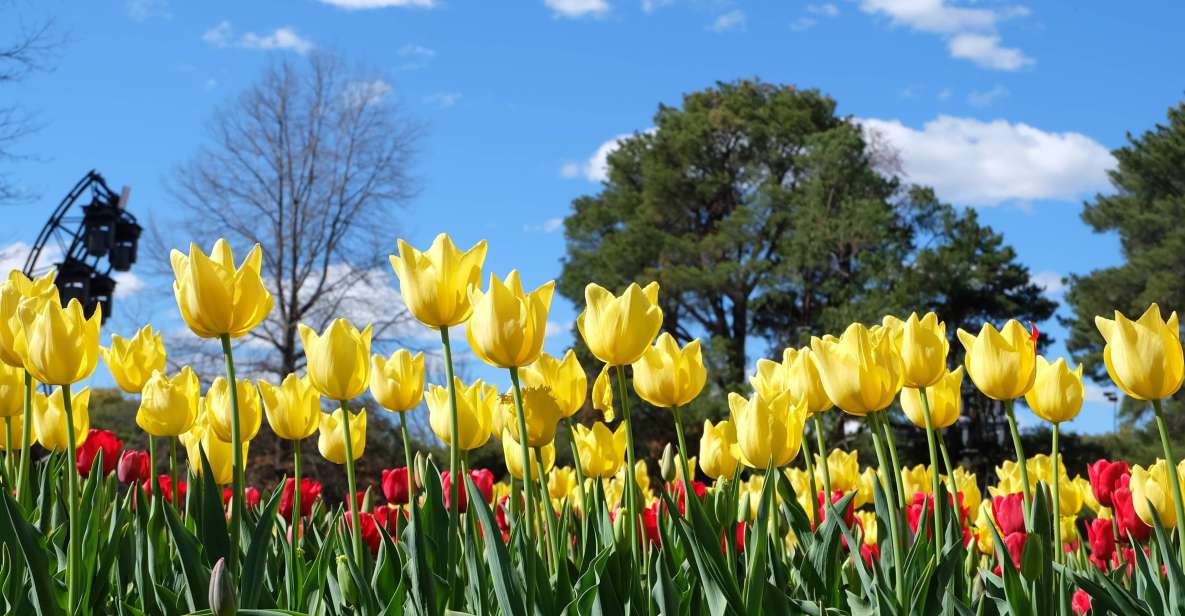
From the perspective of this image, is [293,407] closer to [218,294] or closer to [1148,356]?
[218,294]

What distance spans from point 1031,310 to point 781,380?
65.6ft

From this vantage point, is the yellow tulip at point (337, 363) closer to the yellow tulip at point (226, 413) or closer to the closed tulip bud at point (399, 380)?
the closed tulip bud at point (399, 380)

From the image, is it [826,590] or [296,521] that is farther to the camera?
[296,521]

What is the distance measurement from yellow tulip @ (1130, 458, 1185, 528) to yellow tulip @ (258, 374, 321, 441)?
153 centimetres

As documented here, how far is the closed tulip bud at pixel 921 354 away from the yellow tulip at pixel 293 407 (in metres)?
0.95

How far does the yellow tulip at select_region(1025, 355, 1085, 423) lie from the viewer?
1.82 m

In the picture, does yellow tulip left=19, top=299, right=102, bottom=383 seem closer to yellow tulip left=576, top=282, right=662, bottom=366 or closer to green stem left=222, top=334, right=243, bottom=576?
green stem left=222, top=334, right=243, bottom=576

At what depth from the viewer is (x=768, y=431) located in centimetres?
175

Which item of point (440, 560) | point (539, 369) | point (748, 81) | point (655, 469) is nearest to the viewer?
point (440, 560)

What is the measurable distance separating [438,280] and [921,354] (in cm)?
70

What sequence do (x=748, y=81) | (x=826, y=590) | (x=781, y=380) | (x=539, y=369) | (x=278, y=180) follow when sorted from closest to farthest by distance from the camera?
1. (x=826, y=590)
2. (x=539, y=369)
3. (x=781, y=380)
4. (x=278, y=180)
5. (x=748, y=81)

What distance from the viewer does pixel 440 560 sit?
152 cm

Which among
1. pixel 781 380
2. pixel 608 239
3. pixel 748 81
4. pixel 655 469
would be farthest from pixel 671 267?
pixel 781 380

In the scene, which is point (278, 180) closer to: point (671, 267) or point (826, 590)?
point (671, 267)
